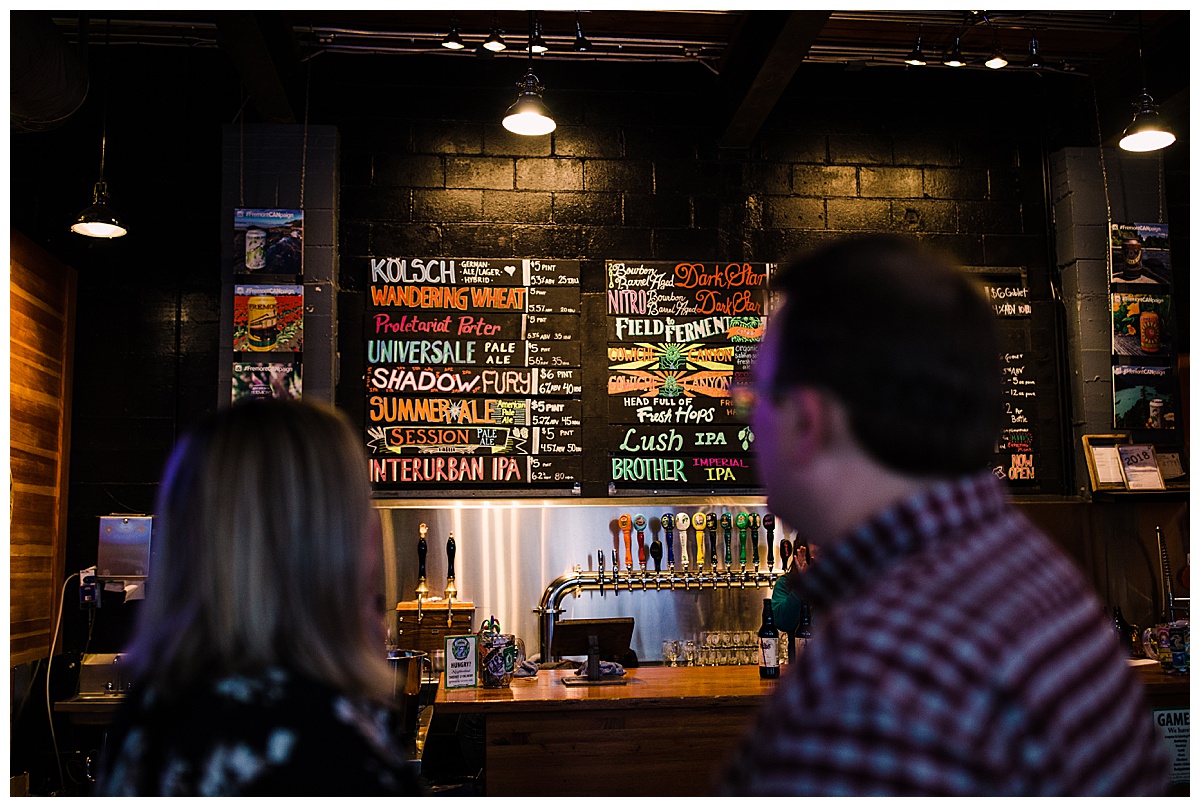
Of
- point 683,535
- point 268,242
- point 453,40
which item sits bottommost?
point 683,535

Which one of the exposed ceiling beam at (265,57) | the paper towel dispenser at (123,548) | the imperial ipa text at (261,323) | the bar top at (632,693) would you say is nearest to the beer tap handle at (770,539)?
the bar top at (632,693)

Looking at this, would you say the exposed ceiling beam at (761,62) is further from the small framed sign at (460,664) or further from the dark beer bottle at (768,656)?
the small framed sign at (460,664)

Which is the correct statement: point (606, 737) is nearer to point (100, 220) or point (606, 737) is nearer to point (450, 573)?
point (450, 573)

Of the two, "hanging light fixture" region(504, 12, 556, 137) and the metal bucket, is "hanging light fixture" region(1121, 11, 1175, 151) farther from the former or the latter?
the metal bucket

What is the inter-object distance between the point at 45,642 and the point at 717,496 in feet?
10.8

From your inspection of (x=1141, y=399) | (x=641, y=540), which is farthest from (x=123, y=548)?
(x=1141, y=399)

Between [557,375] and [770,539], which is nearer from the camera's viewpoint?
[770,539]

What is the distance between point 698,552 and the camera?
523 centimetres

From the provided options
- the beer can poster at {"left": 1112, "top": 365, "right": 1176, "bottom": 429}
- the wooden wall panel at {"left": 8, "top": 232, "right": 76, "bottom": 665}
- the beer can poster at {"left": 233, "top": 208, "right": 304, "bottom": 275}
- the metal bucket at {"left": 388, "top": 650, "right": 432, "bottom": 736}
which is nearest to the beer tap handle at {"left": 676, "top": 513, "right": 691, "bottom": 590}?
the metal bucket at {"left": 388, "top": 650, "right": 432, "bottom": 736}

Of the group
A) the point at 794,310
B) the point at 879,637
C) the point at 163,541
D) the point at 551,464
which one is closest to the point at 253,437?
the point at 163,541

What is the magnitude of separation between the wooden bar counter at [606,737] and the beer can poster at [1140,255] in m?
3.41

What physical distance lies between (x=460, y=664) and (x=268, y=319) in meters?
2.11

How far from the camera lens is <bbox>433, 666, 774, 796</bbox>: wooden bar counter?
3.67m

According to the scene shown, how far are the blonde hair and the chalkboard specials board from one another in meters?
3.97
